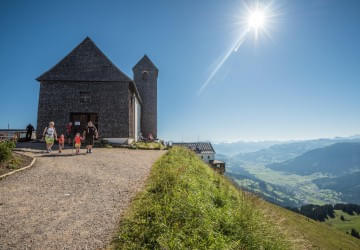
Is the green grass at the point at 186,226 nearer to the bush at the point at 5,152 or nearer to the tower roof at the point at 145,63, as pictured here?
the bush at the point at 5,152

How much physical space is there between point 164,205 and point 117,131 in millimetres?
15189

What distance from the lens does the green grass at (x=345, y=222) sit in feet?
240

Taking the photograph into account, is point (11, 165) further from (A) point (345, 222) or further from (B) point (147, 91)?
(A) point (345, 222)

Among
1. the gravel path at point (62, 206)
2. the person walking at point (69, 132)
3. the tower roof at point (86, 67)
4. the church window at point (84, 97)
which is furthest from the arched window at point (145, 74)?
the gravel path at point (62, 206)

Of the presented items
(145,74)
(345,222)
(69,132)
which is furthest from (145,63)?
(345,222)

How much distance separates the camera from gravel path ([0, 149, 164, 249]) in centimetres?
326

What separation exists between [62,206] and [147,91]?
2883 cm

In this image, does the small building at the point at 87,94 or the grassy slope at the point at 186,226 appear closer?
the grassy slope at the point at 186,226

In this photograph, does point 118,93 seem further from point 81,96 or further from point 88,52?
point 88,52

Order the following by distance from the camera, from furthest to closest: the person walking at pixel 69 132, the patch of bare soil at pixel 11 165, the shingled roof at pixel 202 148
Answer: the shingled roof at pixel 202 148
the person walking at pixel 69 132
the patch of bare soil at pixel 11 165

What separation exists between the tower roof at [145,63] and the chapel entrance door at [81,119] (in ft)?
55.7

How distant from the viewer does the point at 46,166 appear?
8.10m

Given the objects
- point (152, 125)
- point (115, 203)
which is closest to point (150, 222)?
point (115, 203)

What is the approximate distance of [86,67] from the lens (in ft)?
61.4
